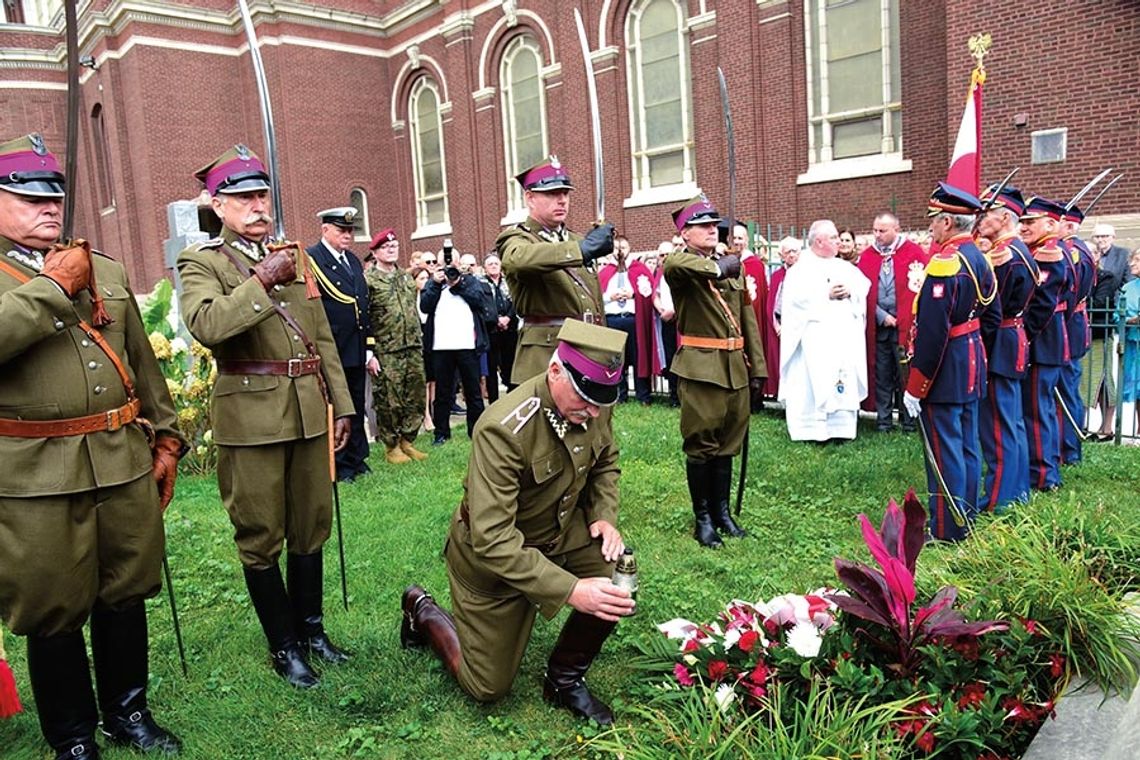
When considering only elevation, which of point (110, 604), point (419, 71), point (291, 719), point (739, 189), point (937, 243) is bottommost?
point (291, 719)

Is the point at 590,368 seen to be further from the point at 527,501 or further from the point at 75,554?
the point at 75,554

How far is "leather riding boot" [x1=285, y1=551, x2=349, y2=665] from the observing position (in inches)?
149

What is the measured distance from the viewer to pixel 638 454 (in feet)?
25.2

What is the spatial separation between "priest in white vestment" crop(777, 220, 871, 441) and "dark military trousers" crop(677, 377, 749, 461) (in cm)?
264

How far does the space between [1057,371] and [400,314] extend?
5.55 meters

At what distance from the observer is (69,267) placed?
267 cm

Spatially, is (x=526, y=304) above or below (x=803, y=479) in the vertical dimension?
above

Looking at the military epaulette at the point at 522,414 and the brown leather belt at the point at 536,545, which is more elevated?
the military epaulette at the point at 522,414

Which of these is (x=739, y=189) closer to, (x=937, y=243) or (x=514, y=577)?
(x=937, y=243)

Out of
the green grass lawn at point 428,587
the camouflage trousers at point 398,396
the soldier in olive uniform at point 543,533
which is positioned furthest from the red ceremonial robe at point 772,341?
the soldier in olive uniform at point 543,533

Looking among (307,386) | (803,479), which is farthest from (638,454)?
(307,386)

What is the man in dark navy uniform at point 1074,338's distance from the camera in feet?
21.0

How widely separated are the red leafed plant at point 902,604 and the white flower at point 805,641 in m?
0.15

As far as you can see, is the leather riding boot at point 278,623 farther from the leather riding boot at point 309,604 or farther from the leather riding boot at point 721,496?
the leather riding boot at point 721,496
